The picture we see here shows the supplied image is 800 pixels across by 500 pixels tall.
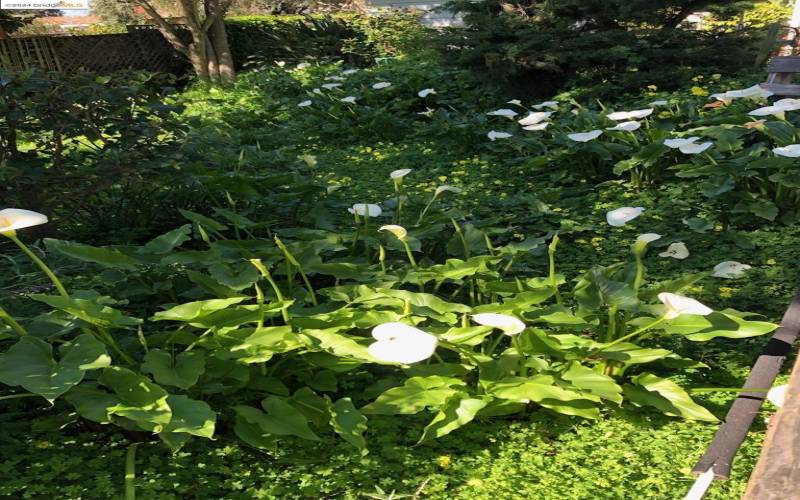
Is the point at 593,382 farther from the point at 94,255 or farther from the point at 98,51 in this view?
the point at 98,51

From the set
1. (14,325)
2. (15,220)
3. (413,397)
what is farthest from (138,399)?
(413,397)

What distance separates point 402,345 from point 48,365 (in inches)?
35.5

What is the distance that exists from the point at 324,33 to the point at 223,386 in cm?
1202

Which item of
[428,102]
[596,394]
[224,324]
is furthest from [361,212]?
[428,102]

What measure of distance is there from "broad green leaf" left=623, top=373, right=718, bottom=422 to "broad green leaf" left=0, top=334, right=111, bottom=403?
151cm

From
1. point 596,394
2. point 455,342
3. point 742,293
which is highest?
point 455,342

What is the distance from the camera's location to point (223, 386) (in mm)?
2102

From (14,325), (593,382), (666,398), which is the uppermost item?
(14,325)

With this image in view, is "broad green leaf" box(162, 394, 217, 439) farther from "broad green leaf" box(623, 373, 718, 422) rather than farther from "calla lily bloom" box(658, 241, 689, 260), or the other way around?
"calla lily bloom" box(658, 241, 689, 260)

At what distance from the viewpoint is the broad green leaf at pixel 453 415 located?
6.52 ft

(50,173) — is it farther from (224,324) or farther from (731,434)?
(731,434)

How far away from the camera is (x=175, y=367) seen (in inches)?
79.5

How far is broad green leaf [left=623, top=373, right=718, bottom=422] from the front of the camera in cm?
212

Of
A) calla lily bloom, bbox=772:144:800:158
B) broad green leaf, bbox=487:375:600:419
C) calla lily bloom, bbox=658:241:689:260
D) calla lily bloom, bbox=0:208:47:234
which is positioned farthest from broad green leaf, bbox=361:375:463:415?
calla lily bloom, bbox=772:144:800:158
